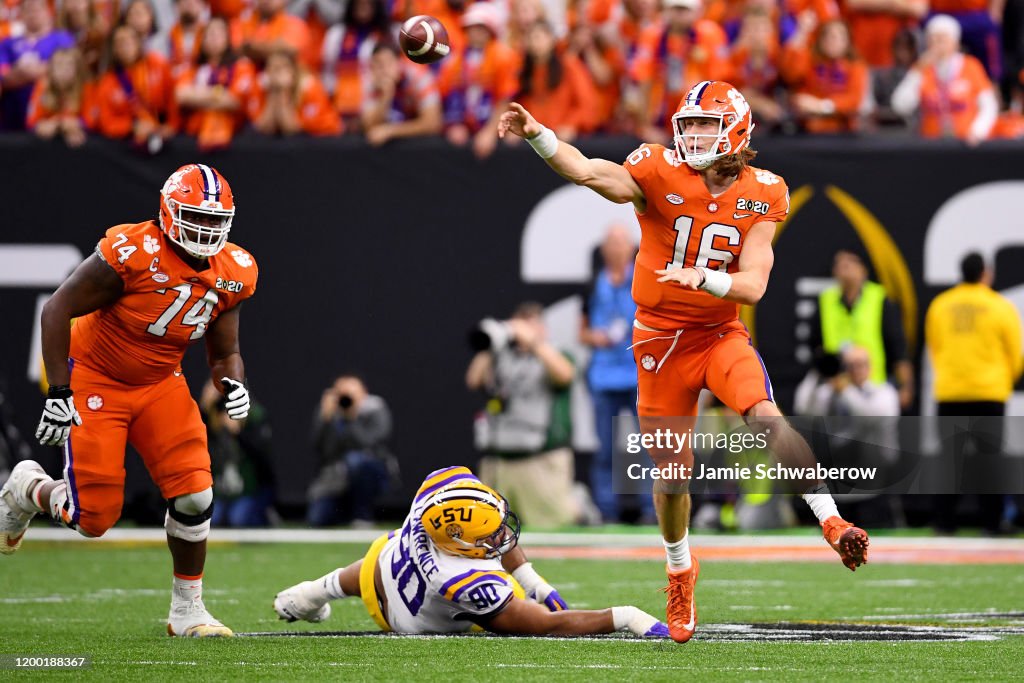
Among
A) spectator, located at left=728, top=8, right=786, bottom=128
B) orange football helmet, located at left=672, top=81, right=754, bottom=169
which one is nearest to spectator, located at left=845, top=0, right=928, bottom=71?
spectator, located at left=728, top=8, right=786, bottom=128

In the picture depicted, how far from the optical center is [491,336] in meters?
11.7

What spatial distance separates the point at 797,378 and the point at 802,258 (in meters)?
0.90

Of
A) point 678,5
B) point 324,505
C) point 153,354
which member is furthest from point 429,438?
point 153,354

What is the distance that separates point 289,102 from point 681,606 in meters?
7.12

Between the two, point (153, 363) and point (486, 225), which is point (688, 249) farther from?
point (486, 225)

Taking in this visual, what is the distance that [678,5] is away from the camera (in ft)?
40.7

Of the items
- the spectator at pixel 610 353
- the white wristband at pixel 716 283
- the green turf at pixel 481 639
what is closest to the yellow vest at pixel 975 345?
the green turf at pixel 481 639

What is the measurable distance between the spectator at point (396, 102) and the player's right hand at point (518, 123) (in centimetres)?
626

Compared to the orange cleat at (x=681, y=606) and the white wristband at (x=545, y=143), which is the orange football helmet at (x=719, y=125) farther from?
the orange cleat at (x=681, y=606)

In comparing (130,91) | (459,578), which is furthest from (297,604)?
(130,91)

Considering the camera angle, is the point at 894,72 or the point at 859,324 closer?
the point at 859,324

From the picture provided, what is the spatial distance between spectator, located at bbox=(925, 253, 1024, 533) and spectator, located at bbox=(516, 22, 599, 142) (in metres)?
2.98

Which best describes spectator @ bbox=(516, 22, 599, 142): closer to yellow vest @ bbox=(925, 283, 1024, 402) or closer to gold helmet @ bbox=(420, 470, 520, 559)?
yellow vest @ bbox=(925, 283, 1024, 402)

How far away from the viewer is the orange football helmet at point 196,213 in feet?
21.3
